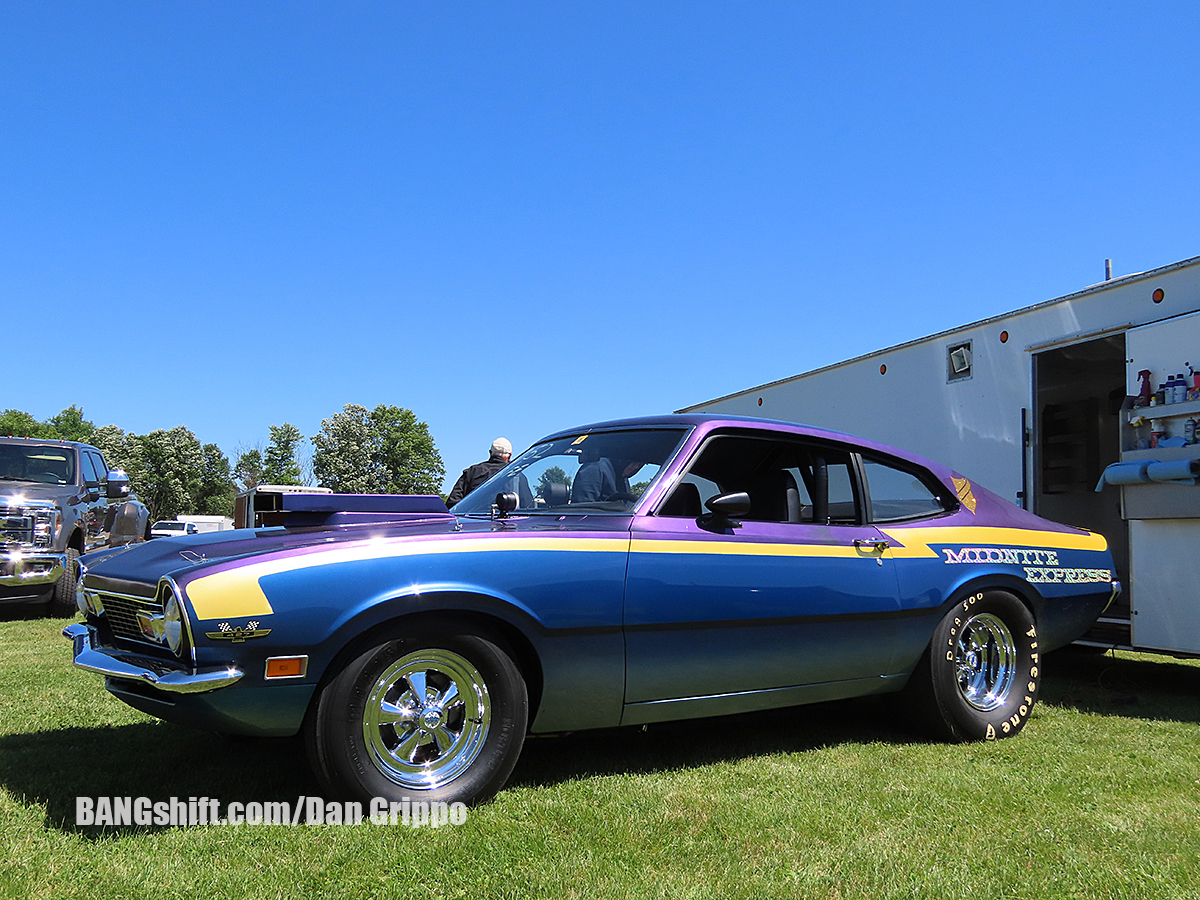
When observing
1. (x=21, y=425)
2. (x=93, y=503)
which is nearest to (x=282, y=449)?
(x=21, y=425)

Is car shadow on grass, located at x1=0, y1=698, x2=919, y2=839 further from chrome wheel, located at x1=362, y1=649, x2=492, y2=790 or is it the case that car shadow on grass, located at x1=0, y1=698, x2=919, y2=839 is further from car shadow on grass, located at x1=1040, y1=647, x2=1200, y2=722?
car shadow on grass, located at x1=1040, y1=647, x2=1200, y2=722

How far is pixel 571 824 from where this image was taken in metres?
3.08

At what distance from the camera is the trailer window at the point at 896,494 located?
4.61 meters

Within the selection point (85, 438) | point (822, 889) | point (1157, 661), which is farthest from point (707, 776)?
point (85, 438)

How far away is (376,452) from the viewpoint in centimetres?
7325

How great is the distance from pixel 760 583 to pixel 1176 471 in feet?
10.5

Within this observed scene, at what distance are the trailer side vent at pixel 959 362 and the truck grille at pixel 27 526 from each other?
30.2 ft

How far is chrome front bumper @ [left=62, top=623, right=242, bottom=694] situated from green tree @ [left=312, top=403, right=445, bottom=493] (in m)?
67.3

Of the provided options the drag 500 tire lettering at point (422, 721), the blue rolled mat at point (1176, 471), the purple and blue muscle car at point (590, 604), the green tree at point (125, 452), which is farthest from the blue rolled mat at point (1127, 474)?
the green tree at point (125, 452)

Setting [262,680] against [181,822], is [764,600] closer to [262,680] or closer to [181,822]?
[262,680]

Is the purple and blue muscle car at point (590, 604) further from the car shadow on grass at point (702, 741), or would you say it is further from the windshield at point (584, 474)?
the car shadow on grass at point (702, 741)

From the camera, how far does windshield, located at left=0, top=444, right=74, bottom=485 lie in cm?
1024

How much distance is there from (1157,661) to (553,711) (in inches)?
254

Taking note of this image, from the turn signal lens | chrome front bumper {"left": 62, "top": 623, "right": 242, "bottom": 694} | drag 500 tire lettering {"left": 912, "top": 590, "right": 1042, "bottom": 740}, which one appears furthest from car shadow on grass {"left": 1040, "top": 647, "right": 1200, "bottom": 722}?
chrome front bumper {"left": 62, "top": 623, "right": 242, "bottom": 694}
